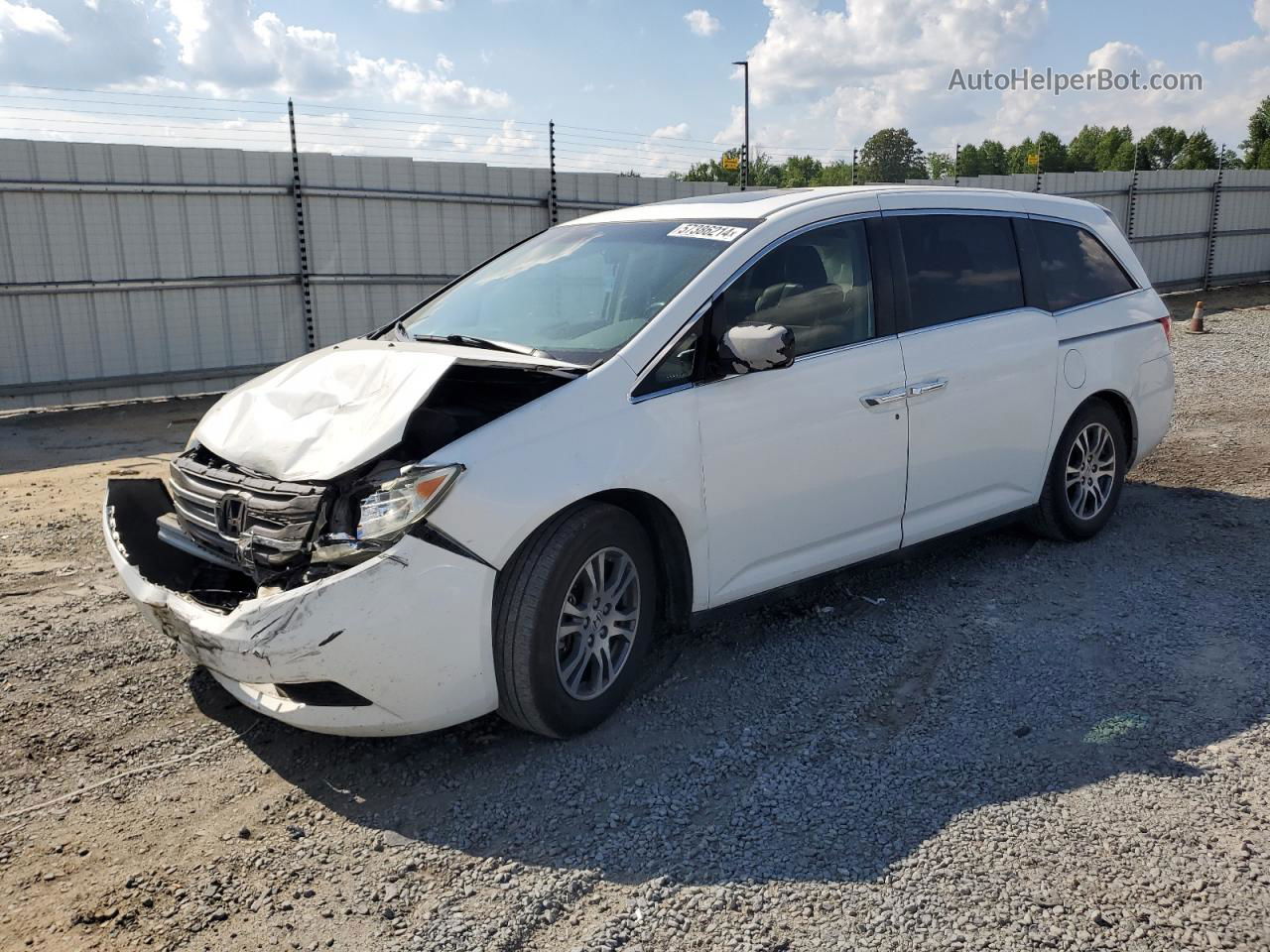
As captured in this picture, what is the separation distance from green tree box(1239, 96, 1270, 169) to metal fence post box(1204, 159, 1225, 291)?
1674 inches

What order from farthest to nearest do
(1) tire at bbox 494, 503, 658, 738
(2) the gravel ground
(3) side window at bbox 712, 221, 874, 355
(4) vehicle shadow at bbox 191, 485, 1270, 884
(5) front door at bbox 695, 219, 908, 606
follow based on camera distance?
(3) side window at bbox 712, 221, 874, 355 → (5) front door at bbox 695, 219, 908, 606 → (1) tire at bbox 494, 503, 658, 738 → (4) vehicle shadow at bbox 191, 485, 1270, 884 → (2) the gravel ground

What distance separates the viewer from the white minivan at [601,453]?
338 centimetres

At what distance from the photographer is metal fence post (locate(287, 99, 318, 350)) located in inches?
468

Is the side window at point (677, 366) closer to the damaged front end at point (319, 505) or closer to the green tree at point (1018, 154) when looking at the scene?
the damaged front end at point (319, 505)

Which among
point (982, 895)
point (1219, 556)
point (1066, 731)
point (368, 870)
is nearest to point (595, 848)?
point (368, 870)

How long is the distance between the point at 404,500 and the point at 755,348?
140 centimetres

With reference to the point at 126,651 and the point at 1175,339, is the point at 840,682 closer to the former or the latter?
the point at 126,651

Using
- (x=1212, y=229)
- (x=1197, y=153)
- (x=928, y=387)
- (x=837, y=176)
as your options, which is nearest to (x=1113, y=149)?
(x=1197, y=153)

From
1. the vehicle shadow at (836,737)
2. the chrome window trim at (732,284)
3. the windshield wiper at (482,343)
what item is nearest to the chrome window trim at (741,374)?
the chrome window trim at (732,284)

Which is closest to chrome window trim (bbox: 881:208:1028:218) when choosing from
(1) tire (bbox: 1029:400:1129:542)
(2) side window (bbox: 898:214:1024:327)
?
(2) side window (bbox: 898:214:1024:327)

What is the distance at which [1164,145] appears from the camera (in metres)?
83.9

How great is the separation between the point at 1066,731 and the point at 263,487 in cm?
288

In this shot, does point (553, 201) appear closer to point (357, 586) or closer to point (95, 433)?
point (95, 433)

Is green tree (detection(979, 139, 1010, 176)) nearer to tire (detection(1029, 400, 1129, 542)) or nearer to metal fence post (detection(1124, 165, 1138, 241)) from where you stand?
metal fence post (detection(1124, 165, 1138, 241))
